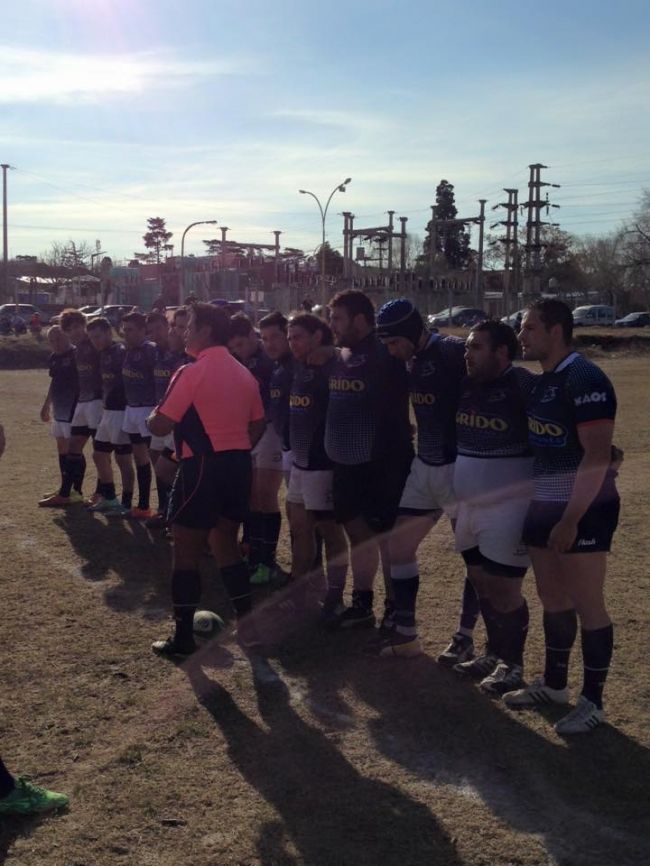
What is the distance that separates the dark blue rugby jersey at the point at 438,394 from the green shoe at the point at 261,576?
7.03ft

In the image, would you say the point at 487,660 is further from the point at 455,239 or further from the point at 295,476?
the point at 455,239

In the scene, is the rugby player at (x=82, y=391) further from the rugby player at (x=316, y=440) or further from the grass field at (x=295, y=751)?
the rugby player at (x=316, y=440)

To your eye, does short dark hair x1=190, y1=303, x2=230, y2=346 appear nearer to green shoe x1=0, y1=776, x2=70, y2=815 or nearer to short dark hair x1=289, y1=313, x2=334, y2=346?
short dark hair x1=289, y1=313, x2=334, y2=346

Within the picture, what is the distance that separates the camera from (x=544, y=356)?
13.6 ft

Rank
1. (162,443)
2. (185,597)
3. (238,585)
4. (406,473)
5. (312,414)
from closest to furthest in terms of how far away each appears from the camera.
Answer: (185,597), (238,585), (406,473), (312,414), (162,443)

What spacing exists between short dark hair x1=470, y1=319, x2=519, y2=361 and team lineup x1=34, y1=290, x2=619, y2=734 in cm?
1

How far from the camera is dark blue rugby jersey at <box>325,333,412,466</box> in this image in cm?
529

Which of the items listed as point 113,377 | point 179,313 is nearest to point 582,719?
point 179,313

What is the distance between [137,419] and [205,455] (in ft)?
12.0

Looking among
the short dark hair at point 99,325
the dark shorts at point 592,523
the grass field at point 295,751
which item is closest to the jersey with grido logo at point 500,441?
the dark shorts at point 592,523

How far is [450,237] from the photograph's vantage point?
87625 millimetres

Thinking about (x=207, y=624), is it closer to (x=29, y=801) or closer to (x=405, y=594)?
(x=405, y=594)

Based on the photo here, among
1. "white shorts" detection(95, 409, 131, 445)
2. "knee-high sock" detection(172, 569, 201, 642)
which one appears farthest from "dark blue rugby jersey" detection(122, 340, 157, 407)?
"knee-high sock" detection(172, 569, 201, 642)

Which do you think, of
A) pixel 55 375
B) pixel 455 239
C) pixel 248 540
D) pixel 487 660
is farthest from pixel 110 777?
pixel 455 239
